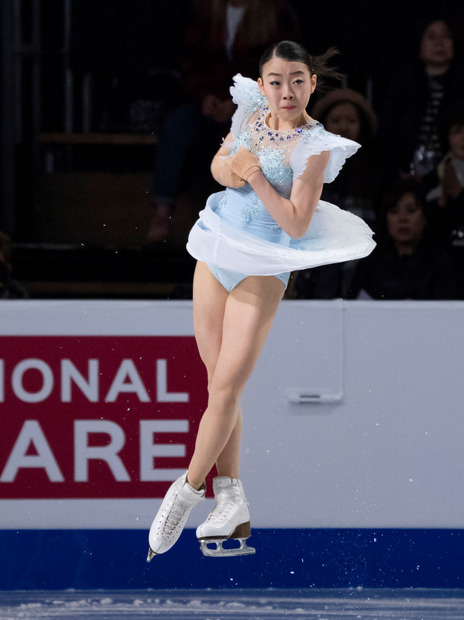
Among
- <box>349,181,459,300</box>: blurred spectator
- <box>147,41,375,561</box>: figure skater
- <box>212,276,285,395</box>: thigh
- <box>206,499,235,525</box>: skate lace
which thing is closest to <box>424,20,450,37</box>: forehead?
<box>349,181,459,300</box>: blurred spectator

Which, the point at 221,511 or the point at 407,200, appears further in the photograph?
the point at 407,200

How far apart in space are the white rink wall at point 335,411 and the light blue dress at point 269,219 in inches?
32.4

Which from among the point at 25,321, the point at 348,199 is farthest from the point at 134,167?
the point at 25,321

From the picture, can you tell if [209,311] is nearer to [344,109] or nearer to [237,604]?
[237,604]

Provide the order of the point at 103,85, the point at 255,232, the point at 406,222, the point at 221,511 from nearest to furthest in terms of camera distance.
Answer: the point at 255,232 < the point at 221,511 < the point at 406,222 < the point at 103,85

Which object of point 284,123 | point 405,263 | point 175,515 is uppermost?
point 284,123

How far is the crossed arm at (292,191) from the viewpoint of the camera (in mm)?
2572

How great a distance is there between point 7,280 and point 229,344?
4.55 ft

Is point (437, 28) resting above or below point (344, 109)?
above

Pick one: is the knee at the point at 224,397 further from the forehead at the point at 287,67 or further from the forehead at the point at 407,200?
the forehead at the point at 407,200

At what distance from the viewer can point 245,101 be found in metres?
2.73

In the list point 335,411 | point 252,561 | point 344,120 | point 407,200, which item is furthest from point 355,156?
point 252,561

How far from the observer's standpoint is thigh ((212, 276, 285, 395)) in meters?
2.70

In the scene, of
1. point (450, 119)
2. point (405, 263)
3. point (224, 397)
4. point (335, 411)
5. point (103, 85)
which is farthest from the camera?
point (103, 85)
